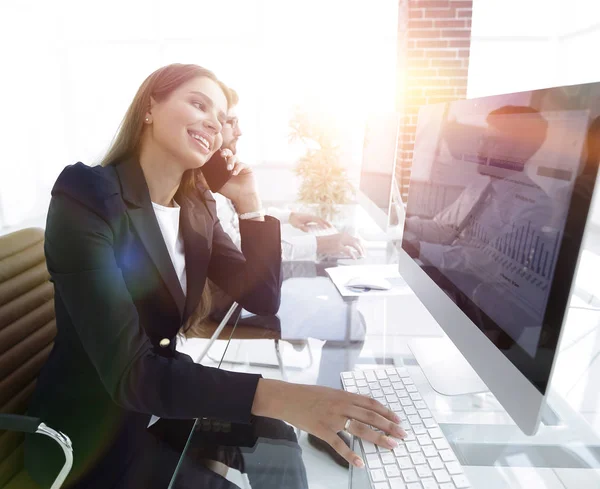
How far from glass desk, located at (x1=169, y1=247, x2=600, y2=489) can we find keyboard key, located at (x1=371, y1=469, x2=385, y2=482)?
0.03 m

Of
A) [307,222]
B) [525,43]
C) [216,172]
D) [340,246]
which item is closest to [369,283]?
[340,246]

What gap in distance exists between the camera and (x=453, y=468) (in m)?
0.68

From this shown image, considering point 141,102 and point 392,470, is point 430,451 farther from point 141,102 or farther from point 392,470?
point 141,102

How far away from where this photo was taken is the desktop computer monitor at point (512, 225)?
1.95 feet

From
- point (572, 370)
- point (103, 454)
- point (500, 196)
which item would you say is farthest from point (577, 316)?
point (103, 454)

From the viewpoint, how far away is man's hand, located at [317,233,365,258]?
1969 millimetres

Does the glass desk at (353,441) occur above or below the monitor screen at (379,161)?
below

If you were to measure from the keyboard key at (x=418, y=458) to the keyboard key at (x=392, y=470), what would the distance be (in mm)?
29

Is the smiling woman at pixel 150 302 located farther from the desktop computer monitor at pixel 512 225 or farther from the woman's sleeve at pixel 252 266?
the desktop computer monitor at pixel 512 225

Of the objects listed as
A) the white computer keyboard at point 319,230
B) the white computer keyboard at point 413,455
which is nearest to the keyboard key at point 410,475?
the white computer keyboard at point 413,455

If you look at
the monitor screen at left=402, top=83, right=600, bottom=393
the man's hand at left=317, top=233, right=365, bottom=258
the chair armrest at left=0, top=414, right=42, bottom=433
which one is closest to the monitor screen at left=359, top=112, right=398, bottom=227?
the man's hand at left=317, top=233, right=365, bottom=258

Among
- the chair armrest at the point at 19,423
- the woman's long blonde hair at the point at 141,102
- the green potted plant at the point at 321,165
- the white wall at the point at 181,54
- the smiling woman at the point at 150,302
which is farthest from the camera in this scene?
the white wall at the point at 181,54

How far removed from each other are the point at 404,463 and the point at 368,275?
1044mm

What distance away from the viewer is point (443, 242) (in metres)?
1.04
